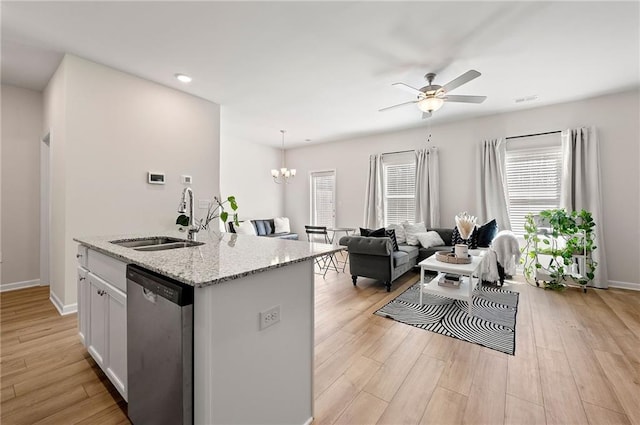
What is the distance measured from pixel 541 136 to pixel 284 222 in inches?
222

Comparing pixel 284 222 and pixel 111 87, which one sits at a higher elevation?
pixel 111 87

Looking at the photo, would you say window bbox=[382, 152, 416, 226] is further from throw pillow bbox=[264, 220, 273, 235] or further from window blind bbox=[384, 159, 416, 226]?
throw pillow bbox=[264, 220, 273, 235]

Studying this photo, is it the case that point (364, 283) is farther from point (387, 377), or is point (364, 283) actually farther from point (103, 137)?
point (103, 137)

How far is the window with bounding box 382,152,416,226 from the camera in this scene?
18.9 feet

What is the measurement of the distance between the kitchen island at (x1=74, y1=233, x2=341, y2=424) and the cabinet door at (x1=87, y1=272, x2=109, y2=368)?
18cm

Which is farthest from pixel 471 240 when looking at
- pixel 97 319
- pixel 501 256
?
pixel 97 319

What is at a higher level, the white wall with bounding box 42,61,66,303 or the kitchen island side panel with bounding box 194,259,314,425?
the white wall with bounding box 42,61,66,303

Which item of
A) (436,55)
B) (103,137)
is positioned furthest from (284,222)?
(436,55)

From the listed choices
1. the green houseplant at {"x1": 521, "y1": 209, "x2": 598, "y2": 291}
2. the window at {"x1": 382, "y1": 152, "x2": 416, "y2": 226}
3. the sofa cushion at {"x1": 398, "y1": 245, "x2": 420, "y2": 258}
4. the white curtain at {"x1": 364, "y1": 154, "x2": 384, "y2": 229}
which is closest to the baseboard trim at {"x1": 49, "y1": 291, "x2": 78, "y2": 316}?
the sofa cushion at {"x1": 398, "y1": 245, "x2": 420, "y2": 258}

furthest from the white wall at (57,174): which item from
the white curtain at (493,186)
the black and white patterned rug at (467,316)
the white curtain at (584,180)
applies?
the white curtain at (584,180)

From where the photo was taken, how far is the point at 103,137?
10.0 ft

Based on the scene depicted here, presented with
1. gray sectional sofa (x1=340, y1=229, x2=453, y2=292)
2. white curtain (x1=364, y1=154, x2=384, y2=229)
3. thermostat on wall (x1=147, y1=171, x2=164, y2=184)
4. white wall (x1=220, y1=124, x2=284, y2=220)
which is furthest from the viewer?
white wall (x1=220, y1=124, x2=284, y2=220)

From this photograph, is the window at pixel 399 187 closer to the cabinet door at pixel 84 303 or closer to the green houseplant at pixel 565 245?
the green houseplant at pixel 565 245

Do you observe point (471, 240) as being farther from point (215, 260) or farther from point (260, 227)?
point (260, 227)
